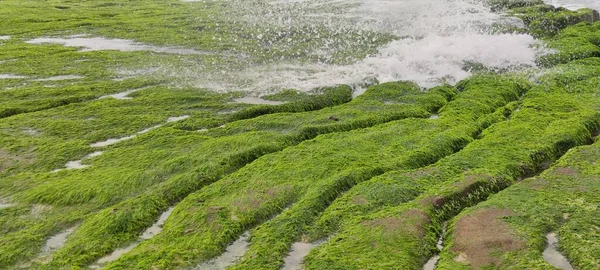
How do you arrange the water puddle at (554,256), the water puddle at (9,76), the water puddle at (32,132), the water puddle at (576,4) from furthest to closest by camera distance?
the water puddle at (576,4)
the water puddle at (9,76)
the water puddle at (32,132)
the water puddle at (554,256)

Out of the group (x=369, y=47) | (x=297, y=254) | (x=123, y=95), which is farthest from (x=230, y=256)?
(x=369, y=47)

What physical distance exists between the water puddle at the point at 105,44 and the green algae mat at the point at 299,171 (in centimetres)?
321

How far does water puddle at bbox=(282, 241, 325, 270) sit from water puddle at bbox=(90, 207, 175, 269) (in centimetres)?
333

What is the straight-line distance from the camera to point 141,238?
Result: 11.5 m

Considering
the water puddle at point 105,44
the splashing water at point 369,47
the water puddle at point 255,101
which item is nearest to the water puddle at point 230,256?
the water puddle at point 255,101

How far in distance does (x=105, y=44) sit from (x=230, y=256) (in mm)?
24424

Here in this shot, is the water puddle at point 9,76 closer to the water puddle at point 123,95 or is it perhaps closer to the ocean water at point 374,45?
the water puddle at point 123,95

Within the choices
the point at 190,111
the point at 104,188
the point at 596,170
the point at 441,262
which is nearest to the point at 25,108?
the point at 190,111

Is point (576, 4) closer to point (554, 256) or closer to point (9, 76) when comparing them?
point (554, 256)

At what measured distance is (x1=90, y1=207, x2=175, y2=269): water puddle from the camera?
10.6 meters

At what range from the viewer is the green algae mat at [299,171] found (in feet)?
35.3

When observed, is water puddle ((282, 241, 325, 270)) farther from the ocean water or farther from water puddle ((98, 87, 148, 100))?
water puddle ((98, 87, 148, 100))

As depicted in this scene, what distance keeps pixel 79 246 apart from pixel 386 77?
15799 millimetres

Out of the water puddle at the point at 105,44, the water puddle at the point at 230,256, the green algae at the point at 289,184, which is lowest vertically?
the water puddle at the point at 230,256
